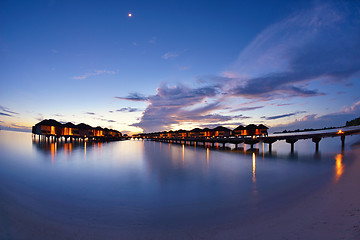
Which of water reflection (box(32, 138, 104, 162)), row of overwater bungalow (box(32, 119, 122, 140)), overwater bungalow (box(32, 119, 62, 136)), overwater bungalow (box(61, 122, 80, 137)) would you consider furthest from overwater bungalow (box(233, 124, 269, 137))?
overwater bungalow (box(32, 119, 62, 136))

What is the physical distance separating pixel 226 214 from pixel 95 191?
806cm

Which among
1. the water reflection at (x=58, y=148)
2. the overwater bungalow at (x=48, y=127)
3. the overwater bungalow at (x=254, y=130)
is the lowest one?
the water reflection at (x=58, y=148)

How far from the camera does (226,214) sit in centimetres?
730

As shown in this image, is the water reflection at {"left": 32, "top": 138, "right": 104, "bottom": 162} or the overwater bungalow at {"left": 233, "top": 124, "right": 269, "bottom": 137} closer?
the water reflection at {"left": 32, "top": 138, "right": 104, "bottom": 162}

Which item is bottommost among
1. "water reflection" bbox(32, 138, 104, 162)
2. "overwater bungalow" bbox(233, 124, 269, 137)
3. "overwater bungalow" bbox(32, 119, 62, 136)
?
"water reflection" bbox(32, 138, 104, 162)

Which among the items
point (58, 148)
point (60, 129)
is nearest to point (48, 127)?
point (60, 129)

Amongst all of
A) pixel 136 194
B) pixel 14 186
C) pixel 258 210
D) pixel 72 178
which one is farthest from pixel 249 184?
pixel 14 186

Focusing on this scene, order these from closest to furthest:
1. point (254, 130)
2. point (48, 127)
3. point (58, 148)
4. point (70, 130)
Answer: point (58, 148), point (48, 127), point (254, 130), point (70, 130)

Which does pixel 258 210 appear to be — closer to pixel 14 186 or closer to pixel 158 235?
pixel 158 235

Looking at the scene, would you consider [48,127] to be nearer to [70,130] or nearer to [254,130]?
[70,130]

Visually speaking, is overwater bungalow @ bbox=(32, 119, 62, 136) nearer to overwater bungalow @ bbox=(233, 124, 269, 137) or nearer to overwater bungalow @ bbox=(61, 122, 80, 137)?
overwater bungalow @ bbox=(61, 122, 80, 137)

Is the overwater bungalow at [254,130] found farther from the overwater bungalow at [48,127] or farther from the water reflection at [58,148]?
the overwater bungalow at [48,127]

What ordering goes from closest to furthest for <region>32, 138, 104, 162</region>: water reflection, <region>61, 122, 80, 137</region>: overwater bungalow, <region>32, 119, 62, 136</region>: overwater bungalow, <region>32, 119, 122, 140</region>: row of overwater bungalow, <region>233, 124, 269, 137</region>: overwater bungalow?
<region>32, 138, 104, 162</region>: water reflection → <region>32, 119, 62, 136</region>: overwater bungalow → <region>32, 119, 122, 140</region>: row of overwater bungalow → <region>233, 124, 269, 137</region>: overwater bungalow → <region>61, 122, 80, 137</region>: overwater bungalow

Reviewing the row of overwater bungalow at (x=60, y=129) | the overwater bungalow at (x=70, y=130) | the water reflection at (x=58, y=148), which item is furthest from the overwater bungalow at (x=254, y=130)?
the overwater bungalow at (x=70, y=130)
